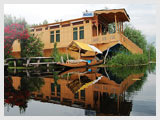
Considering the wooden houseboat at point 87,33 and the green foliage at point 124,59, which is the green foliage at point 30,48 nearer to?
the wooden houseboat at point 87,33

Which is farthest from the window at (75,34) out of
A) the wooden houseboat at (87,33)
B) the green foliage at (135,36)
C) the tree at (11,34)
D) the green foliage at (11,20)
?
the green foliage at (135,36)

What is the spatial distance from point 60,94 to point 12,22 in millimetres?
10697

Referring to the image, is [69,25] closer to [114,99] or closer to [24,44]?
[24,44]

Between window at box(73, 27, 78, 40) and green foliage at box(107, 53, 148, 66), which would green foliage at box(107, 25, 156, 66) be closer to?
green foliage at box(107, 53, 148, 66)

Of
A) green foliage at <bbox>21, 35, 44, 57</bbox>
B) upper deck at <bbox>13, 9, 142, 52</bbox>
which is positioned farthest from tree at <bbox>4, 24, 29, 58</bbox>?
upper deck at <bbox>13, 9, 142, 52</bbox>

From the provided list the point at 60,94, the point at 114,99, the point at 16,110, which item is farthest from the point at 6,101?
the point at 114,99

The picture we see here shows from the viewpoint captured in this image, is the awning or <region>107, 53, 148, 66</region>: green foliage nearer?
the awning

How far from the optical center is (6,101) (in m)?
3.05

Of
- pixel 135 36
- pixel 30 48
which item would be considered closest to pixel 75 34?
pixel 30 48

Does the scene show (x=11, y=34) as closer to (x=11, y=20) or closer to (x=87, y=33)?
(x=11, y=20)

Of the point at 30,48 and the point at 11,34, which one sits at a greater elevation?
the point at 11,34

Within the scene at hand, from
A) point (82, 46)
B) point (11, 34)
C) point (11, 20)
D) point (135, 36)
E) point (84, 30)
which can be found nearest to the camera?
point (82, 46)

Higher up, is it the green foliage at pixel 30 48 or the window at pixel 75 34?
the window at pixel 75 34

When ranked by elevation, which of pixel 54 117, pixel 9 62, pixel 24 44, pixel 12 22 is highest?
pixel 12 22
